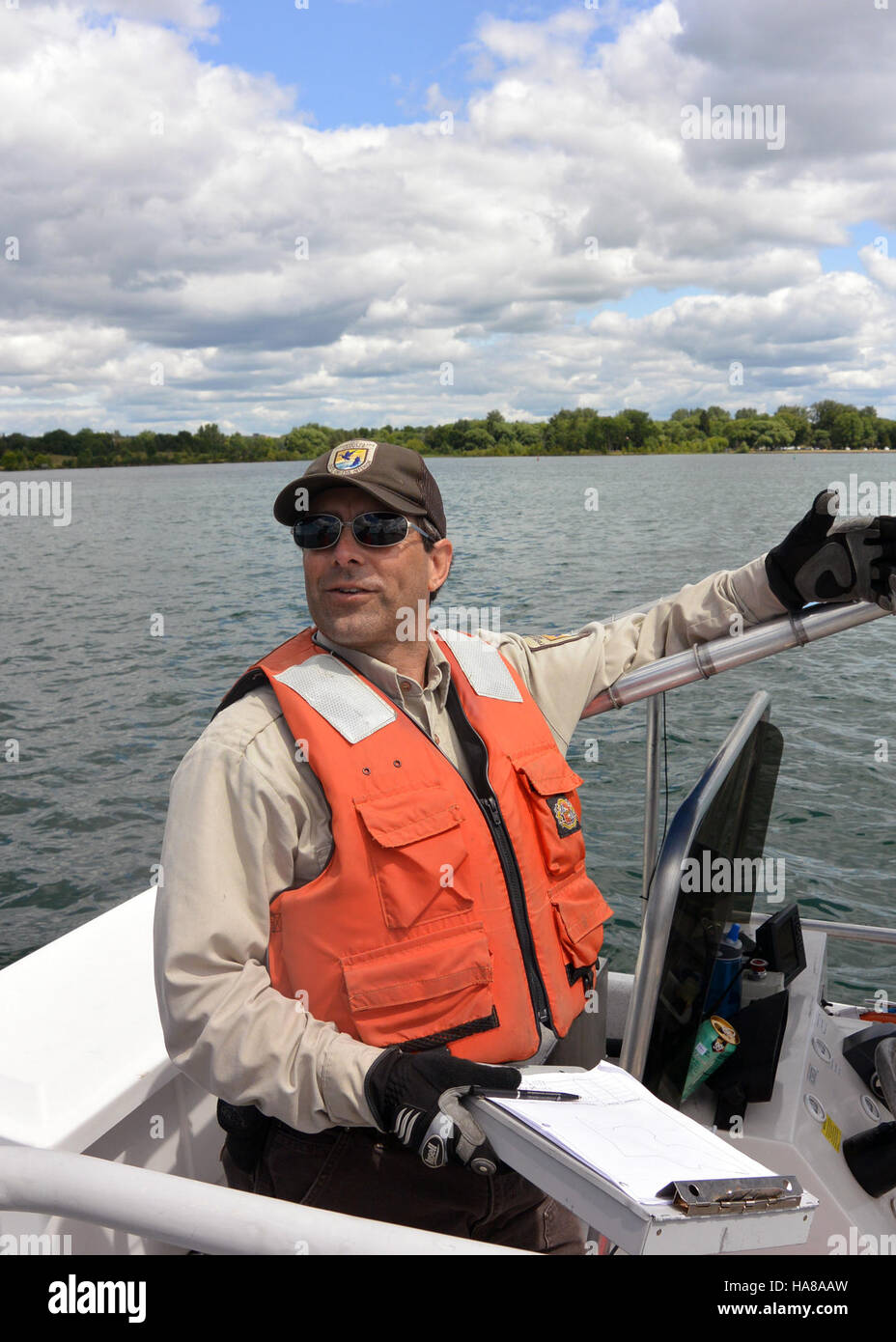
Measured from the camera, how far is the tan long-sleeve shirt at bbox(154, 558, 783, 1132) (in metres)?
1.69

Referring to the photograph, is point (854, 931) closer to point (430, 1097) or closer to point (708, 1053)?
point (708, 1053)

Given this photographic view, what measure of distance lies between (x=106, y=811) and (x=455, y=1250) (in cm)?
845

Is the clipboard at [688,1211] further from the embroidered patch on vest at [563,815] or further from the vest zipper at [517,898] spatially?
the embroidered patch on vest at [563,815]

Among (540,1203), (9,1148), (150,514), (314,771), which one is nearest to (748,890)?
(540,1203)

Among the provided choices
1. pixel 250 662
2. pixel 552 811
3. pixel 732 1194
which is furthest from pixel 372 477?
pixel 250 662

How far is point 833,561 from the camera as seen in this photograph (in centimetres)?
219

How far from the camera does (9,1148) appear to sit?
1.32m

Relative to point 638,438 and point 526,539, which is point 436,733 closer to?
point 526,539

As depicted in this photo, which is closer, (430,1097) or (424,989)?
(430,1097)

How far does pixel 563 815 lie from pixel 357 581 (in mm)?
657

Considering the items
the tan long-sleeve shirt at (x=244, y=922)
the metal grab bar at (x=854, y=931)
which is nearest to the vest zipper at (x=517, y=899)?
the tan long-sleeve shirt at (x=244, y=922)

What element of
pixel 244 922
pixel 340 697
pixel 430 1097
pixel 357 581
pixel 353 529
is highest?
pixel 353 529

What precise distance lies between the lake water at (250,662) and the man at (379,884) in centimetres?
378

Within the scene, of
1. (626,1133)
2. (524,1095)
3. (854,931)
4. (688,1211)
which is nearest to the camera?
(688,1211)
